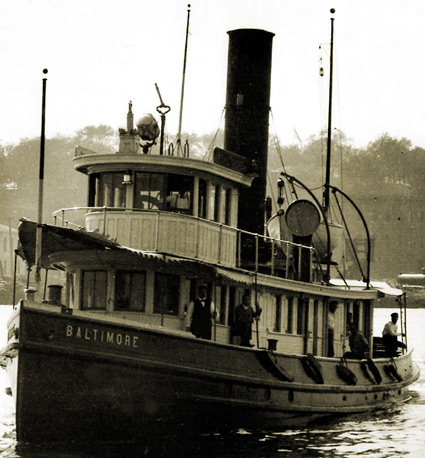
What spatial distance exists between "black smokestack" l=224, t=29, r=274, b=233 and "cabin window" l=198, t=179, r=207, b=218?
364 centimetres

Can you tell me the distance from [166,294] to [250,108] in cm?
631

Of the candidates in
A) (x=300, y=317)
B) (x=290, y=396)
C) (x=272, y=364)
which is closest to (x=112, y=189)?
(x=272, y=364)

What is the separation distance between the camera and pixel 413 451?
18359 millimetres

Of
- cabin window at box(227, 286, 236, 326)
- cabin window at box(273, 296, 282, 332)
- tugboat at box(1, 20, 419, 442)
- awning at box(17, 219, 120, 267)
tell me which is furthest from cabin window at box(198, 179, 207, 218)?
cabin window at box(273, 296, 282, 332)

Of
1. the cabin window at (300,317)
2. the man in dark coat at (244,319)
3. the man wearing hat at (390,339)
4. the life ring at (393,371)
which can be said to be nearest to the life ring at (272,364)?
the man in dark coat at (244,319)

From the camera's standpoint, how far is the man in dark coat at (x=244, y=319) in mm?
17750

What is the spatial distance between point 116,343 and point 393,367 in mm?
9200

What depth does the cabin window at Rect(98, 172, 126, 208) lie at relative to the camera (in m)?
17.8

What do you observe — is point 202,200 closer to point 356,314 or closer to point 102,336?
point 102,336

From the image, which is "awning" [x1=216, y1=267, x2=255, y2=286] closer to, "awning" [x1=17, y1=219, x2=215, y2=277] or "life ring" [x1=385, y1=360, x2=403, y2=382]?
"awning" [x1=17, y1=219, x2=215, y2=277]

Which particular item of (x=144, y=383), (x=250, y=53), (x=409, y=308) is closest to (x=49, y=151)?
(x=409, y=308)

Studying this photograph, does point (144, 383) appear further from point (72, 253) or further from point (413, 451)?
point (413, 451)

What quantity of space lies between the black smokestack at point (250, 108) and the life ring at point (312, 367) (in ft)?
12.2

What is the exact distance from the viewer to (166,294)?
1720 cm
